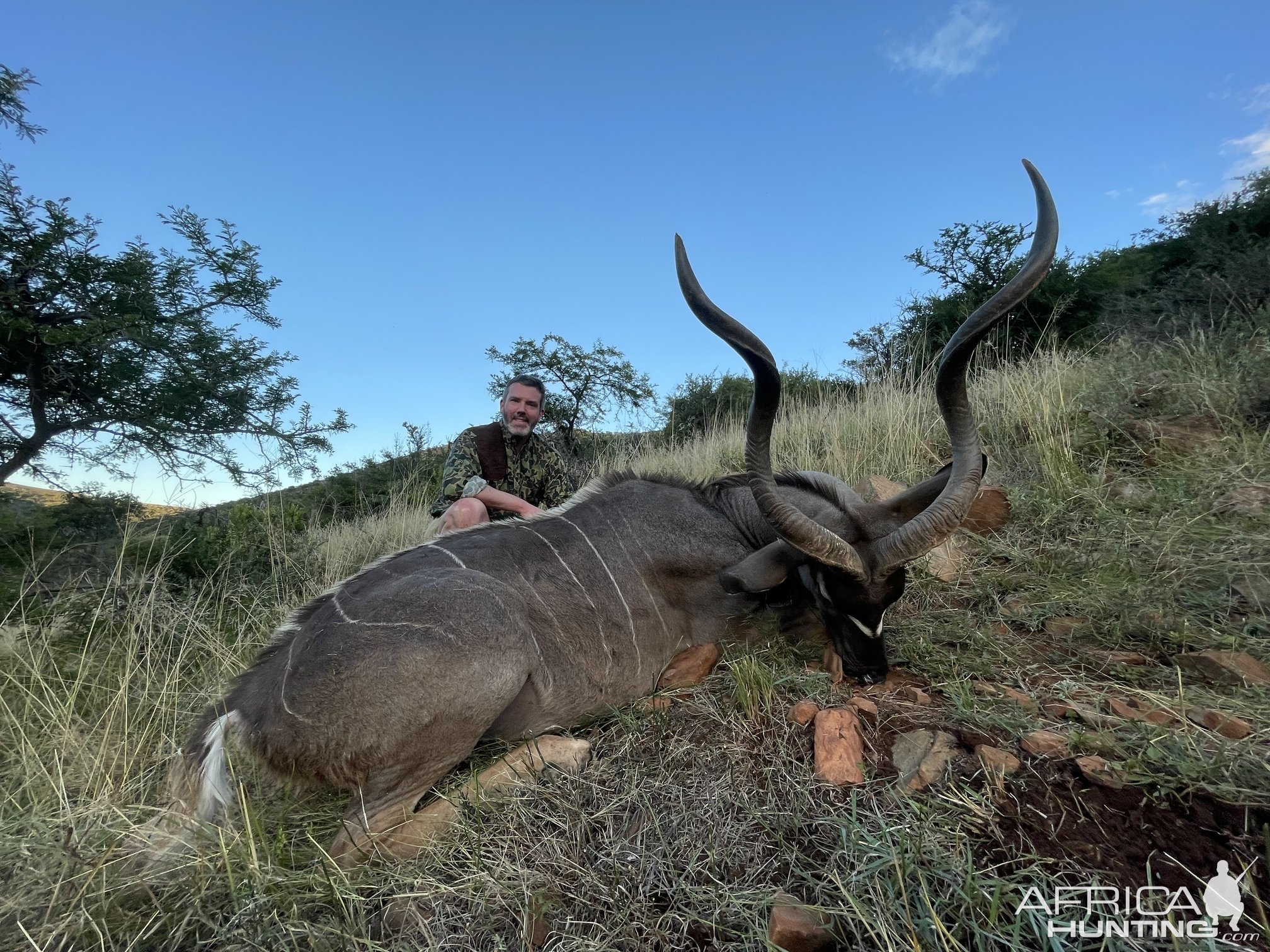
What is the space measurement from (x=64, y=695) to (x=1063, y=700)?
15.2 feet

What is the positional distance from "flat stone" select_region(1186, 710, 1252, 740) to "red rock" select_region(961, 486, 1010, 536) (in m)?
2.43

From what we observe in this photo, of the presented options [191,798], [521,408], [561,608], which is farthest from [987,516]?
A: [191,798]

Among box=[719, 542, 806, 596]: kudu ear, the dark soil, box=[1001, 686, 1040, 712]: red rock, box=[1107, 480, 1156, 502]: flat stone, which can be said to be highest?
box=[1107, 480, 1156, 502]: flat stone

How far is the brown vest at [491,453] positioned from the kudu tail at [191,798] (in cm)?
323

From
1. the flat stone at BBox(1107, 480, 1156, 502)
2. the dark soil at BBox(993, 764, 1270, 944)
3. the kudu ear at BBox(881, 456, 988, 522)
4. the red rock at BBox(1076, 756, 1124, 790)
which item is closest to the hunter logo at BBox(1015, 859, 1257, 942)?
the dark soil at BBox(993, 764, 1270, 944)

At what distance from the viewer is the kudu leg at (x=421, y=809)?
2213 mm

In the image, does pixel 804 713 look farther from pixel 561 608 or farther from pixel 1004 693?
pixel 561 608

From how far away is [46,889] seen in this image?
188 centimetres

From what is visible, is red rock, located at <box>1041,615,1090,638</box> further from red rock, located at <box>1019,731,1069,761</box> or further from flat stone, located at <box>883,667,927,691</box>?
red rock, located at <box>1019,731,1069,761</box>

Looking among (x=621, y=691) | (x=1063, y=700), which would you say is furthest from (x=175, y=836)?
(x=1063, y=700)

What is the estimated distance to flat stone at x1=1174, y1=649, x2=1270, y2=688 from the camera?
89.0 inches

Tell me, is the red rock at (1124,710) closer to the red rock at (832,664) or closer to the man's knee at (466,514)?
the red rock at (832,664)

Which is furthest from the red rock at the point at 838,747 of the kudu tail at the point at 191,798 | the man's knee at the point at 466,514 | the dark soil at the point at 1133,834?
the man's knee at the point at 466,514

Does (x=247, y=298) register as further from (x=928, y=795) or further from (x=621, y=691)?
(x=928, y=795)
